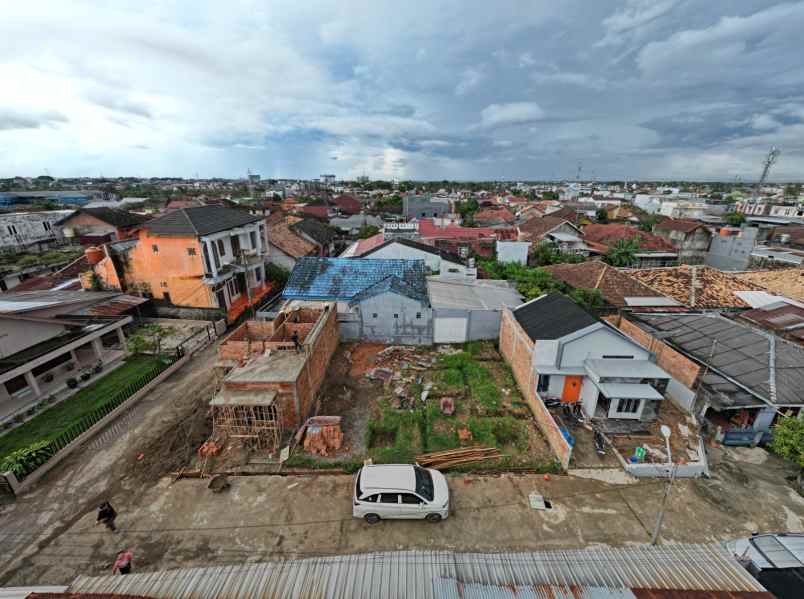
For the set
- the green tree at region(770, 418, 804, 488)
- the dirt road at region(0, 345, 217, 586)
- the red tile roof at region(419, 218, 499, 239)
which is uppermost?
the red tile roof at region(419, 218, 499, 239)

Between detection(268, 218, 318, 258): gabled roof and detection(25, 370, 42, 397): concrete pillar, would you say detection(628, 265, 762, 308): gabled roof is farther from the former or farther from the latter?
detection(25, 370, 42, 397): concrete pillar

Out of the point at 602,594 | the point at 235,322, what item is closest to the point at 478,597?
the point at 602,594

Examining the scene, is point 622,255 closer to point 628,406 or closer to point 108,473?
point 628,406

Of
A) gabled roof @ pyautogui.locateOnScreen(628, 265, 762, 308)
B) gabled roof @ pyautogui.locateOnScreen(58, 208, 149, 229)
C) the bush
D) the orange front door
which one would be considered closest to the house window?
the orange front door

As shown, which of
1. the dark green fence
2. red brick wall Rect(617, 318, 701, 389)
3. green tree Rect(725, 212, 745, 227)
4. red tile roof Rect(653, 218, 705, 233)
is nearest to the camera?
the dark green fence

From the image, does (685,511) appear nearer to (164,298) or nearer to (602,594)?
(602,594)

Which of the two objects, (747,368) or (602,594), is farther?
(747,368)
